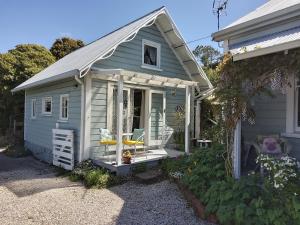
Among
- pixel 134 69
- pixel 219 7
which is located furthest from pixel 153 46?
pixel 219 7

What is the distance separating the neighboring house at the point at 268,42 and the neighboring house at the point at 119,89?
295 centimetres

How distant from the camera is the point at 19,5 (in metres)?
11.0

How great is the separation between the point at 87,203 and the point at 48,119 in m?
6.00

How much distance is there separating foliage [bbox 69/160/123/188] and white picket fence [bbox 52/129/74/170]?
0.71 meters

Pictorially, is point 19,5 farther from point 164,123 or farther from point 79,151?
point 164,123

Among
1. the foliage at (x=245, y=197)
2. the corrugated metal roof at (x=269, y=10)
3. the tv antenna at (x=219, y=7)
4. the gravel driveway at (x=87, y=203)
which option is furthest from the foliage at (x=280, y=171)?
the tv antenna at (x=219, y=7)

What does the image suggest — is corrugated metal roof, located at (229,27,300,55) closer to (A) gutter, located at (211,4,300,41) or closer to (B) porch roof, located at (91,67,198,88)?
(A) gutter, located at (211,4,300,41)

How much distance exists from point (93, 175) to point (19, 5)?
7907 millimetres

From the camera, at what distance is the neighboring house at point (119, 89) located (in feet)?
28.1

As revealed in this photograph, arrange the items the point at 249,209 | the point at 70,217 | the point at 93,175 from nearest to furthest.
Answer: the point at 249,209 < the point at 70,217 < the point at 93,175

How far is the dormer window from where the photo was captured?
1062cm

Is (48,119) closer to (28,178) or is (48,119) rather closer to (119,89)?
(28,178)

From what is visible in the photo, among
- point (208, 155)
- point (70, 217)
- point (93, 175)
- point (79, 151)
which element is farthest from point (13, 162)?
point (208, 155)

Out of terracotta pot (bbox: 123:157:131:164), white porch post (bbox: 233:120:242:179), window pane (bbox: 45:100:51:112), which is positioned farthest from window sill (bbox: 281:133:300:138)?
window pane (bbox: 45:100:51:112)
